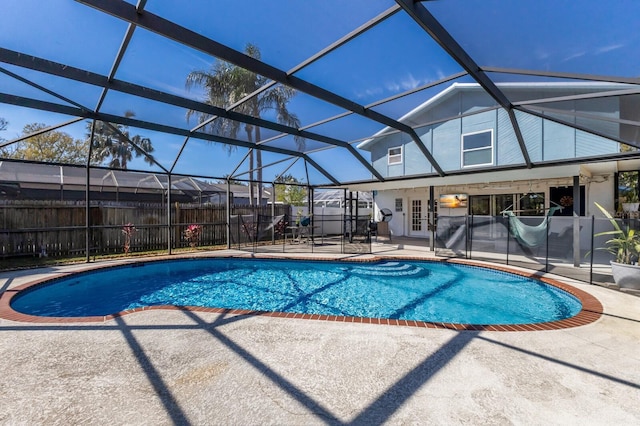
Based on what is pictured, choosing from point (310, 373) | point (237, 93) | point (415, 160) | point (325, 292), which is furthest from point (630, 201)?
point (237, 93)

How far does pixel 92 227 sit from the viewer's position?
26.6ft

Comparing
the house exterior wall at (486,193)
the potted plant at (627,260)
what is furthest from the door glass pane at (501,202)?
the potted plant at (627,260)

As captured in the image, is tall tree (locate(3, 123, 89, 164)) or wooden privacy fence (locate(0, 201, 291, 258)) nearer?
wooden privacy fence (locate(0, 201, 291, 258))

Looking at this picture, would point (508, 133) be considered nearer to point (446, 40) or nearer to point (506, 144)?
point (506, 144)

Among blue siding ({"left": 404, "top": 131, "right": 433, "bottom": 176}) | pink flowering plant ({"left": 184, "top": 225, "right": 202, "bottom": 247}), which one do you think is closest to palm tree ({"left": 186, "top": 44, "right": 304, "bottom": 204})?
blue siding ({"left": 404, "top": 131, "right": 433, "bottom": 176})

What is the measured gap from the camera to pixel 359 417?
1935mm

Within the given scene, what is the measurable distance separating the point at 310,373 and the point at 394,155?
9.89 metres

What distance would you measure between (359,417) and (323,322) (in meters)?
1.72

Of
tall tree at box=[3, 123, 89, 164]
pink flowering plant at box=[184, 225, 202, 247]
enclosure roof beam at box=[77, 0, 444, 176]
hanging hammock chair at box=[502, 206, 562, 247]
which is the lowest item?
pink flowering plant at box=[184, 225, 202, 247]

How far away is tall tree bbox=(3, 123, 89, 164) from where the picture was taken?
15.9 metres

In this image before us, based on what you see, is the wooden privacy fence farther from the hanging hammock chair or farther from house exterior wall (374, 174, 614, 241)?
the hanging hammock chair

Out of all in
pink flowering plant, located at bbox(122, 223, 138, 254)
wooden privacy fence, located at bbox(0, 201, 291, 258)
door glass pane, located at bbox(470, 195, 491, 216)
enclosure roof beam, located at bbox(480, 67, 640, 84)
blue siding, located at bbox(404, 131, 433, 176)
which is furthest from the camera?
door glass pane, located at bbox(470, 195, 491, 216)

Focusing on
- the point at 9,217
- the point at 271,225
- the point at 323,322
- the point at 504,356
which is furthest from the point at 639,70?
the point at 9,217

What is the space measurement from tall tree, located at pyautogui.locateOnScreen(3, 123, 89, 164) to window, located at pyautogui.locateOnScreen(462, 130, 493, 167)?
1899 cm
